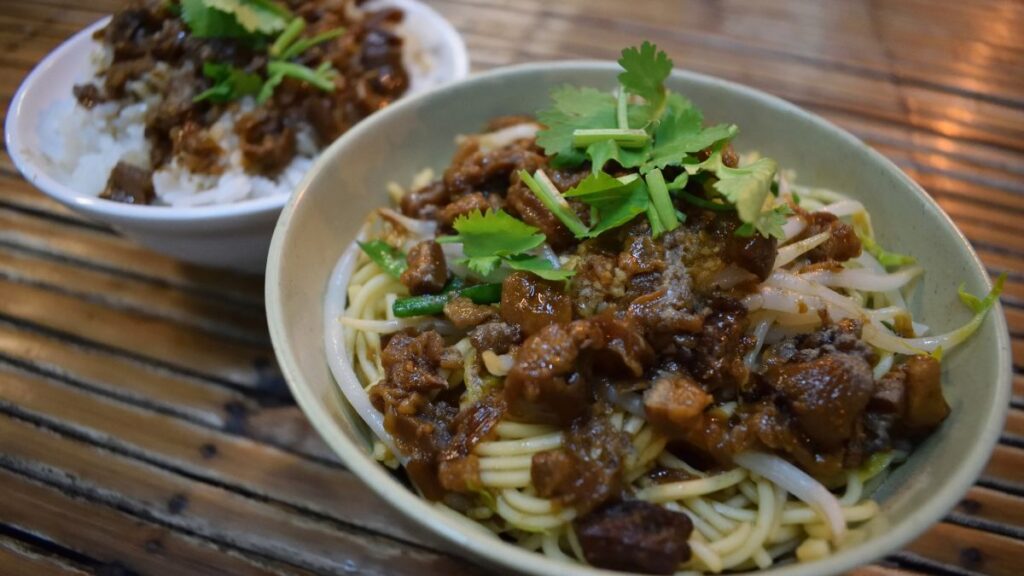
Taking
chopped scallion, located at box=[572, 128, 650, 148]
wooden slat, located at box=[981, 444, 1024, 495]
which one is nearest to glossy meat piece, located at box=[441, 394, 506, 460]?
chopped scallion, located at box=[572, 128, 650, 148]

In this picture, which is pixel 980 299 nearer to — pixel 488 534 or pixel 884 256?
pixel 884 256

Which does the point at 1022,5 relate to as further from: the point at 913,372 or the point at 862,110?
the point at 913,372

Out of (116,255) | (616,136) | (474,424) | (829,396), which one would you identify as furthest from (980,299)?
(116,255)

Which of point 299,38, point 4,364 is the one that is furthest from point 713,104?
point 4,364

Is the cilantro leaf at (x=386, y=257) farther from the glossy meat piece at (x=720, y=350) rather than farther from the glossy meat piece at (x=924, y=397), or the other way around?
the glossy meat piece at (x=924, y=397)

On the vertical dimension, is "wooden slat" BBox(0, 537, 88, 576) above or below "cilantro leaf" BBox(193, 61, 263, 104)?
below

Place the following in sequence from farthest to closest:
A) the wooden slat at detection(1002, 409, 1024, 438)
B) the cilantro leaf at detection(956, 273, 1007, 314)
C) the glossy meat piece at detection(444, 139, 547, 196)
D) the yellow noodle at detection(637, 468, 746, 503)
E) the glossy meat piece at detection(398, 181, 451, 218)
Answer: the wooden slat at detection(1002, 409, 1024, 438)
the glossy meat piece at detection(398, 181, 451, 218)
the glossy meat piece at detection(444, 139, 547, 196)
the cilantro leaf at detection(956, 273, 1007, 314)
the yellow noodle at detection(637, 468, 746, 503)

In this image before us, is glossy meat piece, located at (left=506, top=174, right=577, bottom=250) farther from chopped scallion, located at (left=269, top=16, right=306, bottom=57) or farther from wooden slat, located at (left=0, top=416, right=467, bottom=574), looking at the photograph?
chopped scallion, located at (left=269, top=16, right=306, bottom=57)
